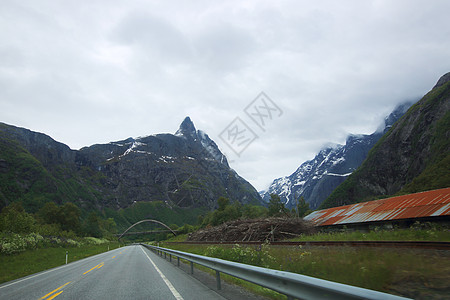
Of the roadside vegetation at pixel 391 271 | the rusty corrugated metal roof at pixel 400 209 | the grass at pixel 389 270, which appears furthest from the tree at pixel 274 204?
the roadside vegetation at pixel 391 271

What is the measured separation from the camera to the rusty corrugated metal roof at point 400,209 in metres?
25.7

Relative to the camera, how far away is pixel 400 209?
2894 centimetres

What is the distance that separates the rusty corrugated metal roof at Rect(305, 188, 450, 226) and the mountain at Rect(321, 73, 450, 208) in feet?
268

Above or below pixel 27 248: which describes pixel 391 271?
above

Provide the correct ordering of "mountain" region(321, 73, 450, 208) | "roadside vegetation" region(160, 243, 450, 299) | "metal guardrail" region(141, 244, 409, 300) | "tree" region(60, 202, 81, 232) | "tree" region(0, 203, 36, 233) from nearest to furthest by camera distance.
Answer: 1. "metal guardrail" region(141, 244, 409, 300)
2. "roadside vegetation" region(160, 243, 450, 299)
3. "tree" region(0, 203, 36, 233)
4. "tree" region(60, 202, 81, 232)
5. "mountain" region(321, 73, 450, 208)

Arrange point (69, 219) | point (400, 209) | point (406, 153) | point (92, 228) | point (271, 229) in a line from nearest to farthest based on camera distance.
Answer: point (271, 229) < point (400, 209) < point (69, 219) < point (92, 228) < point (406, 153)

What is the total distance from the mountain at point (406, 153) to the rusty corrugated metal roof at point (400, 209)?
268 feet

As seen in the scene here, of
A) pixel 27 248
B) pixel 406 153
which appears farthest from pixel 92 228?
pixel 406 153

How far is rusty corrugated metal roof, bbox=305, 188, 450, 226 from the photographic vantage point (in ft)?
84.3

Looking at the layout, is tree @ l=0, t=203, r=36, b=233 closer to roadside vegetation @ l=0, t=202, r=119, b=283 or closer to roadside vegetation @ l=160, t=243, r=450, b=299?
roadside vegetation @ l=0, t=202, r=119, b=283

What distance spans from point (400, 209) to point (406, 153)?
143155 millimetres

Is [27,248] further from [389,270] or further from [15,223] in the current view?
[389,270]

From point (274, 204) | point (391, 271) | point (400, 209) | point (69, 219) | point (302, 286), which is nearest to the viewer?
point (302, 286)

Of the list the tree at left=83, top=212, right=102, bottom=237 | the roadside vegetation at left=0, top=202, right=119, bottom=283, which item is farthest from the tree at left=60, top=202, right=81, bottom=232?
the roadside vegetation at left=0, top=202, right=119, bottom=283
